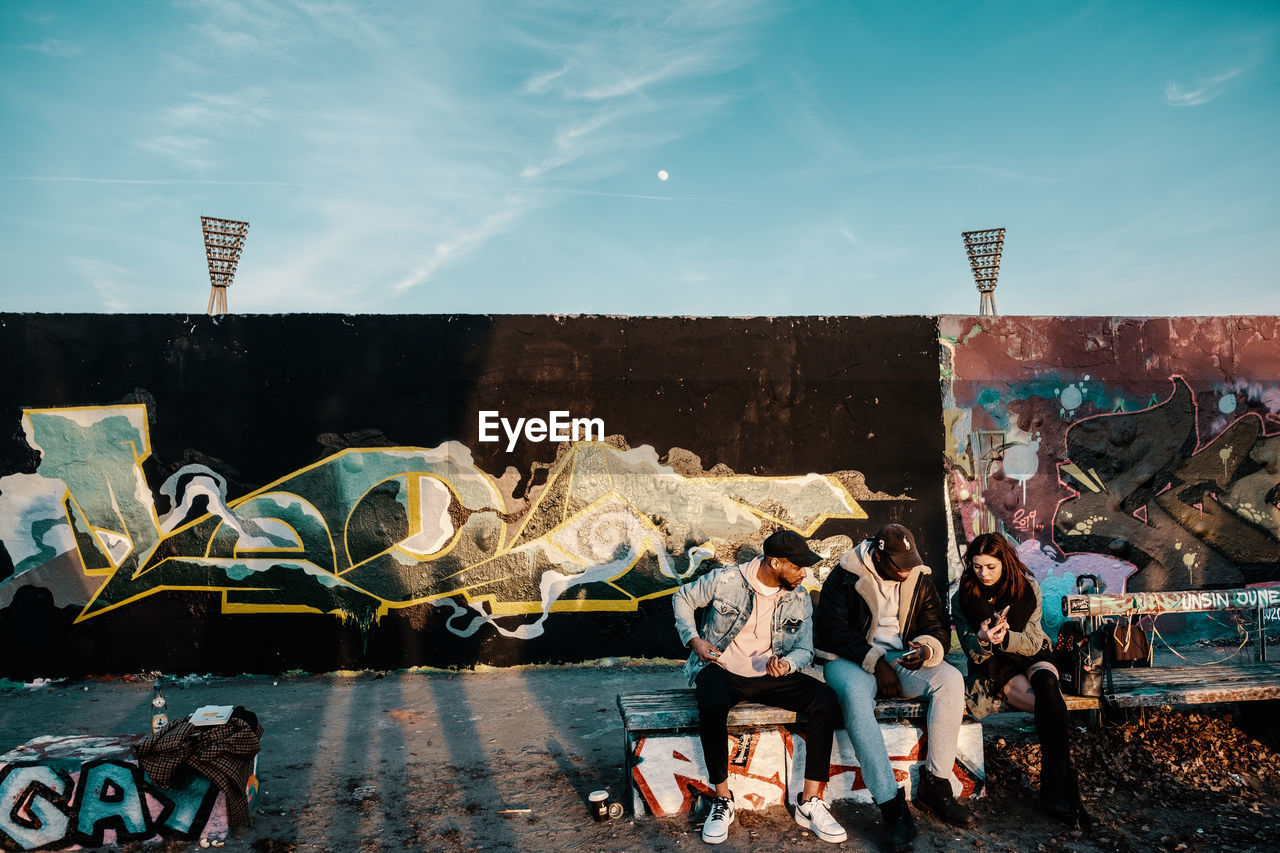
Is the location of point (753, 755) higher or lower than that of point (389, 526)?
lower

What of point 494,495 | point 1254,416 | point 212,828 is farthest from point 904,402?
point 212,828

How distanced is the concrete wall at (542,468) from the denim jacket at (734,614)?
2551 millimetres

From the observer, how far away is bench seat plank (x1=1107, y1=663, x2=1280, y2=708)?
159 inches

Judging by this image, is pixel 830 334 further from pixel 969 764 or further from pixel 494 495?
pixel 969 764

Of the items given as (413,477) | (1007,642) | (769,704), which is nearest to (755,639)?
(769,704)

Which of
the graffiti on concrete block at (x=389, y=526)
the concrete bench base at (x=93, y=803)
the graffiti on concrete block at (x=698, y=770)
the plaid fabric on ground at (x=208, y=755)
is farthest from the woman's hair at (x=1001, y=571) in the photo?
the concrete bench base at (x=93, y=803)

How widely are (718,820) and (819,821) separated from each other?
44 cm

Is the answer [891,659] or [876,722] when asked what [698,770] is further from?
[891,659]

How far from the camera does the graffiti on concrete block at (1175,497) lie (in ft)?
22.3

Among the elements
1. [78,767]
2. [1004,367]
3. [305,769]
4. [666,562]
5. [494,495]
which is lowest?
[305,769]

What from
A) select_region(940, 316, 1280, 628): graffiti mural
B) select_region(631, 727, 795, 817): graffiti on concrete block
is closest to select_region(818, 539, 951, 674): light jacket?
select_region(631, 727, 795, 817): graffiti on concrete block

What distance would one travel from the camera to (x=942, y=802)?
3.59m

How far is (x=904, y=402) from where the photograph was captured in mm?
6797

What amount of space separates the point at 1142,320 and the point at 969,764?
4.80 metres
